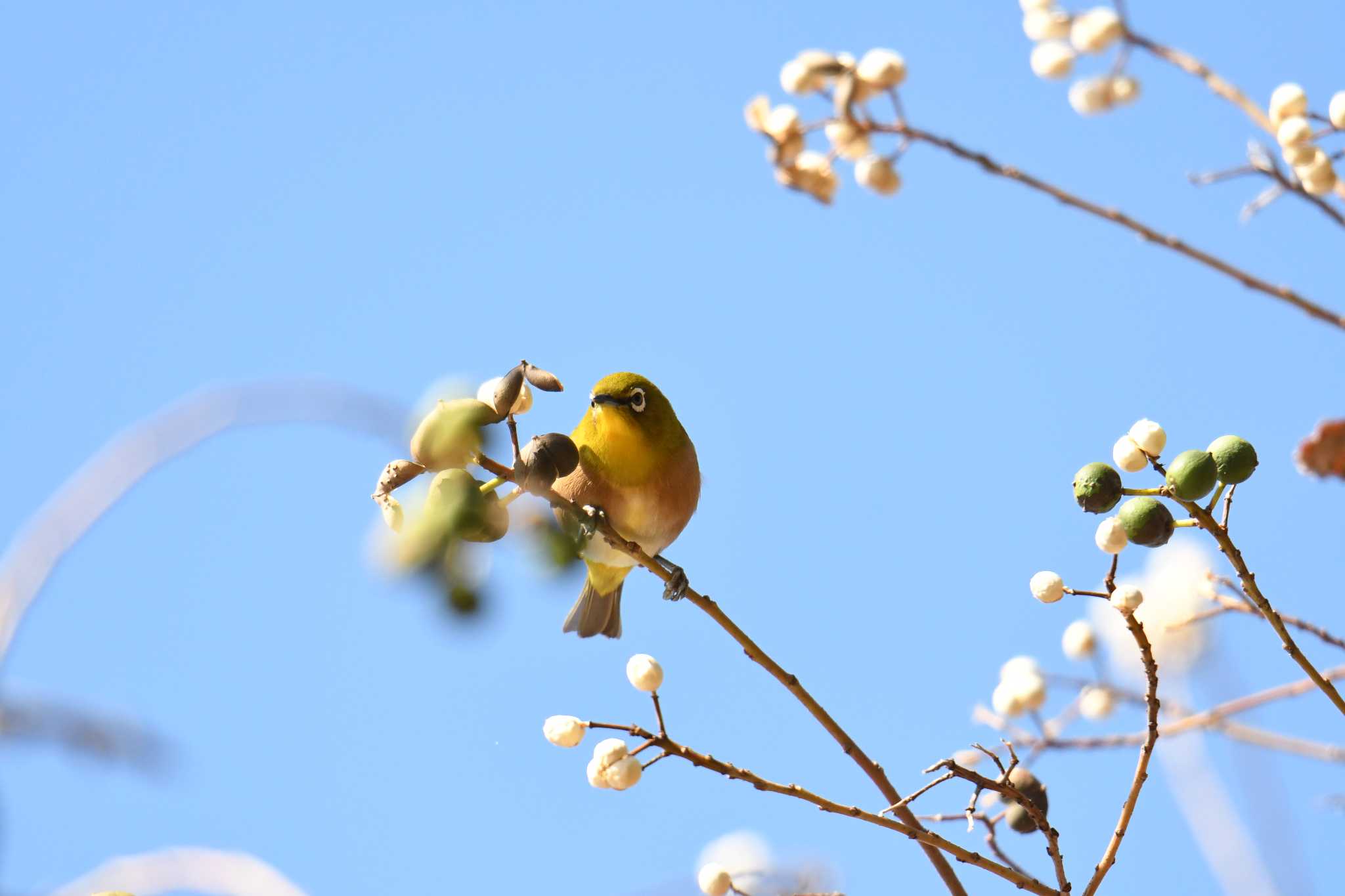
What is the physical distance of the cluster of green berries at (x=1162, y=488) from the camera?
4.64 ft

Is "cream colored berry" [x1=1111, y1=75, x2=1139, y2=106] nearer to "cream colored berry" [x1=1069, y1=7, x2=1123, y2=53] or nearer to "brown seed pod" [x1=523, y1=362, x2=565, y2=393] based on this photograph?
"cream colored berry" [x1=1069, y1=7, x2=1123, y2=53]

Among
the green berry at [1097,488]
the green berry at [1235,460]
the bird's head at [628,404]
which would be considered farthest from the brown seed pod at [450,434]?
the bird's head at [628,404]

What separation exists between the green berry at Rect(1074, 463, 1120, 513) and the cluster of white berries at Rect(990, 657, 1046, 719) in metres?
0.77

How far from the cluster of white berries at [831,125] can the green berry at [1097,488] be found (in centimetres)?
77

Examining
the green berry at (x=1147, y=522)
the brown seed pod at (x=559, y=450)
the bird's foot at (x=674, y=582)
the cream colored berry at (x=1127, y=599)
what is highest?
the bird's foot at (x=674, y=582)

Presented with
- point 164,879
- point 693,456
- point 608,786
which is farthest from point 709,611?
point 693,456

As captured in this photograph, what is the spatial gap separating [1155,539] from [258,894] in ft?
3.99

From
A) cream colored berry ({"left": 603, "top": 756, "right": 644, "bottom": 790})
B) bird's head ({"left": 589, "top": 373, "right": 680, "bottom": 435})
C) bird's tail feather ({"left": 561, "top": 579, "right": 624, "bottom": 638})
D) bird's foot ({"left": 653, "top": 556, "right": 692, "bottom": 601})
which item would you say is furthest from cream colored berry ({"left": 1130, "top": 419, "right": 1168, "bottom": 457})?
bird's tail feather ({"left": 561, "top": 579, "right": 624, "bottom": 638})

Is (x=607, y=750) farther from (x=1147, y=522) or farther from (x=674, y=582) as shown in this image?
(x=674, y=582)

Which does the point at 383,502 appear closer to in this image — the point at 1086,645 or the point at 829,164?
the point at 829,164

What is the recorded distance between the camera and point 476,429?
1196 millimetres

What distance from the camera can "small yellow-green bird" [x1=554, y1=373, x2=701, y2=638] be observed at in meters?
2.74

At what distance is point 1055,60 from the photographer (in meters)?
2.12

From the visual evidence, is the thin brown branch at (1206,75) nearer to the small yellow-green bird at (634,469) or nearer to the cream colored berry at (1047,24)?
the cream colored berry at (1047,24)
